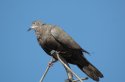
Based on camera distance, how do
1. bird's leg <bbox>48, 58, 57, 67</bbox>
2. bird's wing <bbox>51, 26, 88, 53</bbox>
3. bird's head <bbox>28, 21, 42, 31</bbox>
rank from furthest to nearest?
bird's head <bbox>28, 21, 42, 31</bbox>
bird's wing <bbox>51, 26, 88, 53</bbox>
bird's leg <bbox>48, 58, 57, 67</bbox>

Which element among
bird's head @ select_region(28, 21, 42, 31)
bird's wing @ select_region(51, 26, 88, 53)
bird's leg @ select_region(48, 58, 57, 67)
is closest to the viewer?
bird's leg @ select_region(48, 58, 57, 67)

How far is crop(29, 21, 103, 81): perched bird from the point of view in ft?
43.9

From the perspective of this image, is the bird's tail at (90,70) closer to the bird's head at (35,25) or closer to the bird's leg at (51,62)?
the bird's leg at (51,62)

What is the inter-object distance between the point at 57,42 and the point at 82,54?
641 mm

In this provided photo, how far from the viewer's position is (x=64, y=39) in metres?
13.4

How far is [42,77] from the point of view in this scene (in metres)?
12.7

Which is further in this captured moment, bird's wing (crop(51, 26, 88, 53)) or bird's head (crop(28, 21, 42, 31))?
bird's head (crop(28, 21, 42, 31))

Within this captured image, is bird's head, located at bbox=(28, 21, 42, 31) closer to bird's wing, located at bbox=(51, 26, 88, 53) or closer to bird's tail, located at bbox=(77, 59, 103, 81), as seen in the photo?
A: bird's wing, located at bbox=(51, 26, 88, 53)

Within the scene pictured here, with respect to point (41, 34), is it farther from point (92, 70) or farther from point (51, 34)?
point (92, 70)

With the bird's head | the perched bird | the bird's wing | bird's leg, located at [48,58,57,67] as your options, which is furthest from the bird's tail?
the bird's head

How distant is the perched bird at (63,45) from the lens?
1338 cm

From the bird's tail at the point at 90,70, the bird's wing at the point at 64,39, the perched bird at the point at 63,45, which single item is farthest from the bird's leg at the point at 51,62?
the bird's tail at the point at 90,70

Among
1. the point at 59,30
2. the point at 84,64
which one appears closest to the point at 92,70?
the point at 84,64

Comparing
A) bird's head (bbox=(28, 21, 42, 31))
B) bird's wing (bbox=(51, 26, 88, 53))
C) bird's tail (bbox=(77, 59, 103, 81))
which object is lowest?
bird's tail (bbox=(77, 59, 103, 81))
